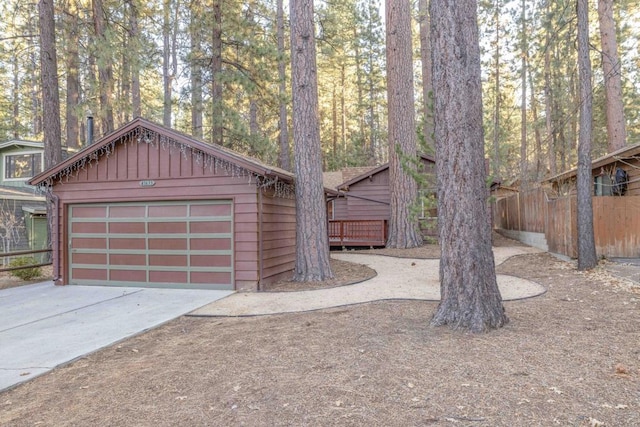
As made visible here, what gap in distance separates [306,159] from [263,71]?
19.7ft

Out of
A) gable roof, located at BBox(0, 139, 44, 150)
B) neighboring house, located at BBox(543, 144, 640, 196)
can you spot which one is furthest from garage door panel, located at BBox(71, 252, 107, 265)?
neighboring house, located at BBox(543, 144, 640, 196)

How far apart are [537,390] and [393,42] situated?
503 inches

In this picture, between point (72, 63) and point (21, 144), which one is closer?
point (72, 63)

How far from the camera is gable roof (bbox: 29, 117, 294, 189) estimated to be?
7.79 m

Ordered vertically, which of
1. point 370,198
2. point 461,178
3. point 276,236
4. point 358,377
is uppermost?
point 370,198

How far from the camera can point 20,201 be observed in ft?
47.8

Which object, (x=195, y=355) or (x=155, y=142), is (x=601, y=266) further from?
(x=155, y=142)

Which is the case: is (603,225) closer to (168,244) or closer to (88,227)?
(168,244)

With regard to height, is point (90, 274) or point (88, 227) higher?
point (88, 227)

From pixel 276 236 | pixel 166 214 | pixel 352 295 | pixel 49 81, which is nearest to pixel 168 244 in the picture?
pixel 166 214

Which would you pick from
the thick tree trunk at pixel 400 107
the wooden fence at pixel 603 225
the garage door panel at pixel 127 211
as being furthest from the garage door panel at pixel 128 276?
the wooden fence at pixel 603 225

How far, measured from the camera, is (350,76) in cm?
2902

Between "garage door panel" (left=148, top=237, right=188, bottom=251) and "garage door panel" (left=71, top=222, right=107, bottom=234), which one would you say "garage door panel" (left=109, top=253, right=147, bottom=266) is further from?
"garage door panel" (left=71, top=222, right=107, bottom=234)

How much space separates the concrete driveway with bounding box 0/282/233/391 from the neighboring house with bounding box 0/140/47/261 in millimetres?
6448
